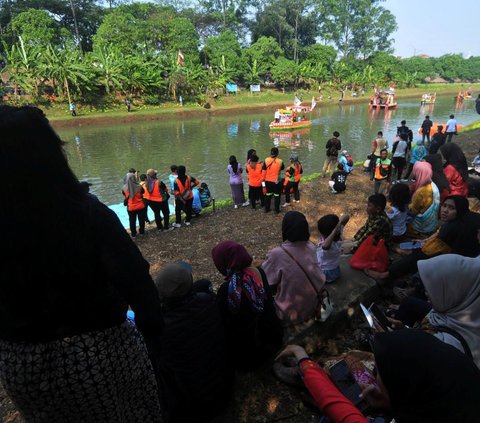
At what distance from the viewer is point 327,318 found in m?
2.97

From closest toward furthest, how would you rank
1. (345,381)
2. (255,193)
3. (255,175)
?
(345,381)
(255,175)
(255,193)

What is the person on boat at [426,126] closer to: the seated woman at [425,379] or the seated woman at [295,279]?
the seated woman at [295,279]

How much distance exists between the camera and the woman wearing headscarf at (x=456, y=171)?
20.1 feet

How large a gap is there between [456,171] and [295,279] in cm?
498

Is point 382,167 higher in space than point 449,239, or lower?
lower

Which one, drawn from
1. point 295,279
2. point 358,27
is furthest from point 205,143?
point 358,27

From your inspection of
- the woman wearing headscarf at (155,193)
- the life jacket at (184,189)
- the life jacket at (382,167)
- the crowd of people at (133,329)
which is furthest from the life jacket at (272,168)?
the crowd of people at (133,329)

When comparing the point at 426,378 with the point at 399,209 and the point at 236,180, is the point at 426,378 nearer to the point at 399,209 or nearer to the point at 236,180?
the point at 399,209

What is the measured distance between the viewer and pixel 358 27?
61.2 m

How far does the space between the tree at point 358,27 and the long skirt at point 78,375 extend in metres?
68.1

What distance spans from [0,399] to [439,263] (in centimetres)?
386

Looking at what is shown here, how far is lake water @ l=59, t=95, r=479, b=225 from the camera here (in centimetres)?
1476

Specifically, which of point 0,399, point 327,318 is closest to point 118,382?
point 327,318

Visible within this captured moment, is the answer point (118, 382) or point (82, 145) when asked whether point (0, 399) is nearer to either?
point (118, 382)
